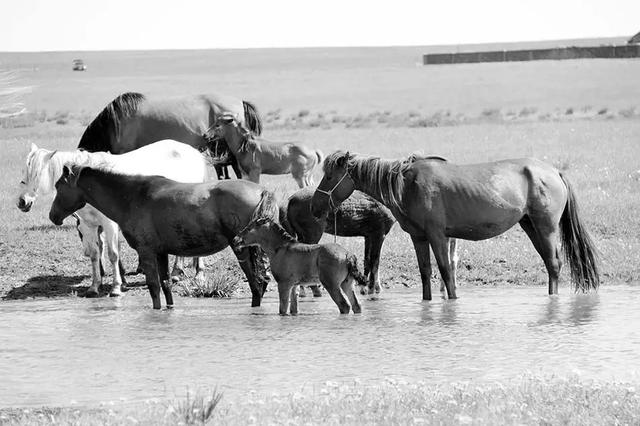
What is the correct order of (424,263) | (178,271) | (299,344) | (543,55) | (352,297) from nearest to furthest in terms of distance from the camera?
(299,344) < (352,297) < (424,263) < (178,271) < (543,55)

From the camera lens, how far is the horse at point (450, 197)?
44.3 ft

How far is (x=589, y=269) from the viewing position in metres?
14.3

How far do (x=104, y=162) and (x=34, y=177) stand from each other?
4.50 ft

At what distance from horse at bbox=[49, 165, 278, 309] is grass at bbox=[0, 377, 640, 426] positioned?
15.6 ft

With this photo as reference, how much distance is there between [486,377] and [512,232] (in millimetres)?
8671

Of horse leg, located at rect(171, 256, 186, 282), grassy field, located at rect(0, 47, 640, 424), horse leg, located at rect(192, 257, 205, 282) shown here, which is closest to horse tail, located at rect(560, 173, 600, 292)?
grassy field, located at rect(0, 47, 640, 424)

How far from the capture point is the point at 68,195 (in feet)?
46.1

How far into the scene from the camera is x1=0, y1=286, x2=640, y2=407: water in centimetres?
940

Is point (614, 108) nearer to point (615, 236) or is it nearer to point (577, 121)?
point (577, 121)

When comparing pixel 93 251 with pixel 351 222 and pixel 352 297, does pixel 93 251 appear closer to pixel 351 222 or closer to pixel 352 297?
pixel 351 222

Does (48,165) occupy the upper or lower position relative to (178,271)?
upper

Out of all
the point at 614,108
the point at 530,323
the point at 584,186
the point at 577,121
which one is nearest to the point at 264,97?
the point at 614,108

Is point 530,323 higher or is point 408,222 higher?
point 408,222

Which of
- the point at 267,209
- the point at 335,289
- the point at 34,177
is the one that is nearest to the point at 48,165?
the point at 34,177
